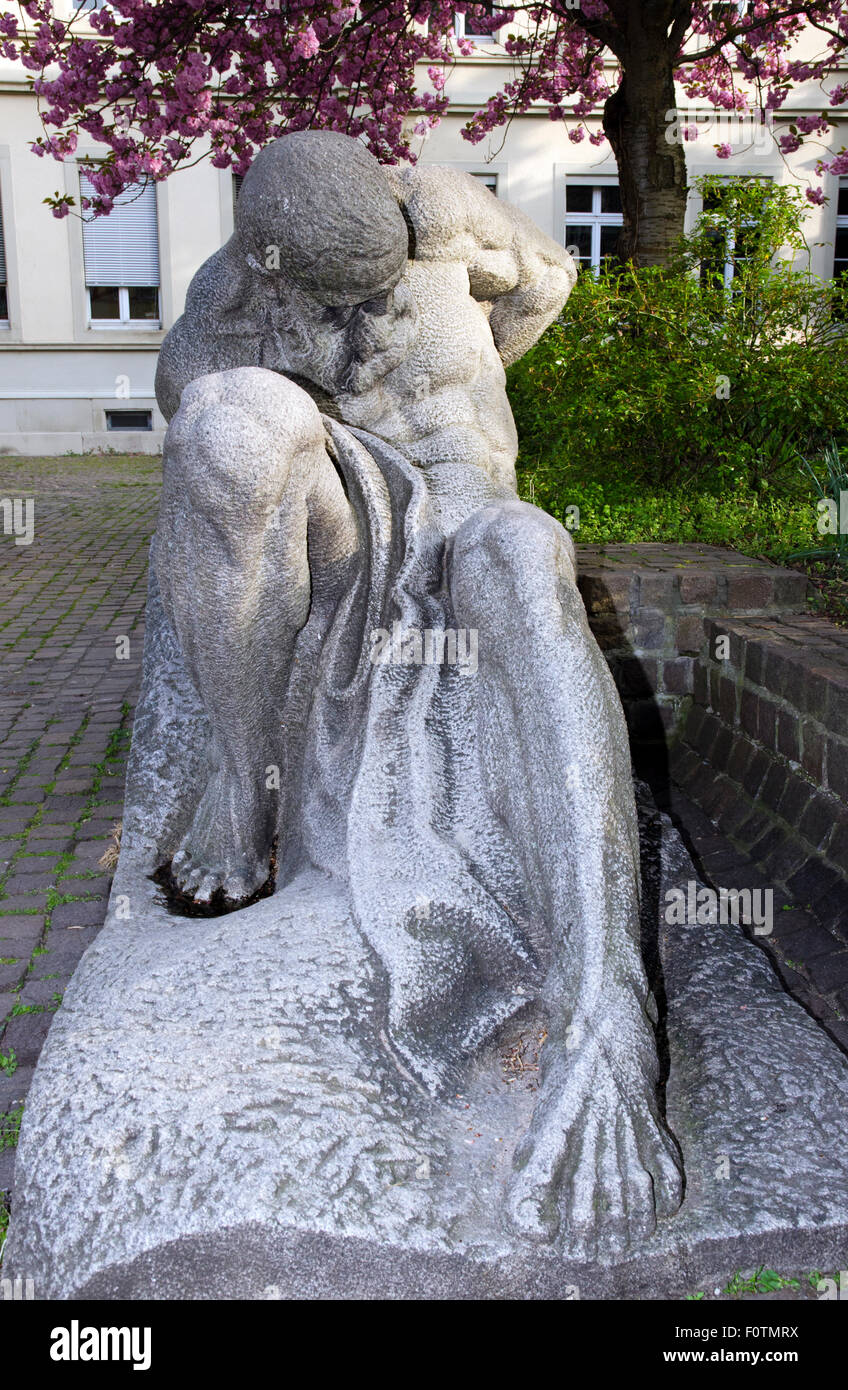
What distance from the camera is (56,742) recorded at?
535 centimetres

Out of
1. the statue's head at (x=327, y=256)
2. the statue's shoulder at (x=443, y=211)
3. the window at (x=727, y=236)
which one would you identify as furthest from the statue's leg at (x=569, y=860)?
the window at (x=727, y=236)

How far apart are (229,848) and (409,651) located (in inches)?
24.7

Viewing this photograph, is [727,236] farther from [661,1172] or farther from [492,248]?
[661,1172]

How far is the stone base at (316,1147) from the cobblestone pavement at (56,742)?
1.97 feet

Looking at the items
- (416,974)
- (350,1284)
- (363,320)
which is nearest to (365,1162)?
(350,1284)

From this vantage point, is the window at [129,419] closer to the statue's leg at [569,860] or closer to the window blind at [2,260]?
the window blind at [2,260]

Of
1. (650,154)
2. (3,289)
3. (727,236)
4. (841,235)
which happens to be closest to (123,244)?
(3,289)

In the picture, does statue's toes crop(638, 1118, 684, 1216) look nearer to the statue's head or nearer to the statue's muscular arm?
the statue's head

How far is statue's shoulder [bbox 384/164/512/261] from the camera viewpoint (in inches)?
112

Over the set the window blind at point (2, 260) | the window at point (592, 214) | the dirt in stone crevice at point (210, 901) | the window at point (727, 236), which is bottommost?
the dirt in stone crevice at point (210, 901)

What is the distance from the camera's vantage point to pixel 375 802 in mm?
2451

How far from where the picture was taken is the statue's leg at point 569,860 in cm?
186

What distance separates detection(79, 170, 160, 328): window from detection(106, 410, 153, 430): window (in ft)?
4.04

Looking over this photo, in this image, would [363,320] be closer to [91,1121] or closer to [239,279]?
[239,279]
